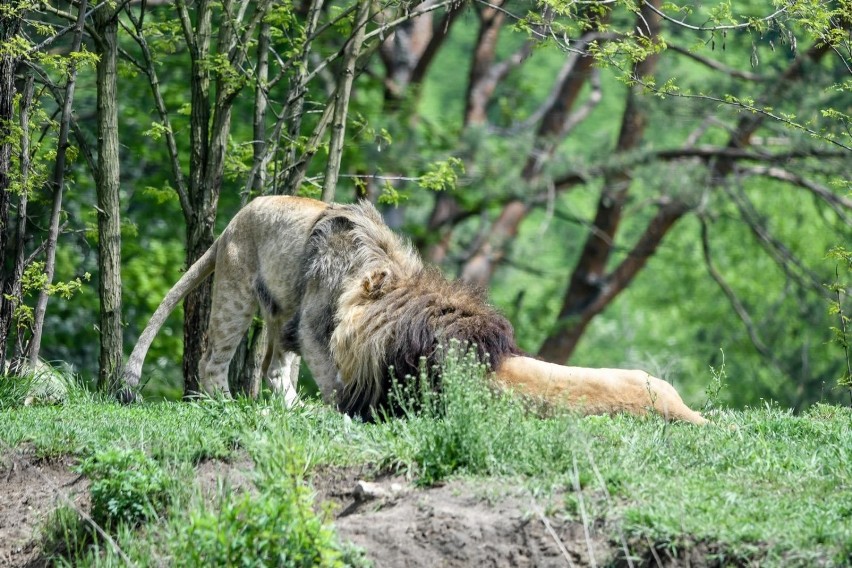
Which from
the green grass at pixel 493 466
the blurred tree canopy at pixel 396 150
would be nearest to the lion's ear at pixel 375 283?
the green grass at pixel 493 466

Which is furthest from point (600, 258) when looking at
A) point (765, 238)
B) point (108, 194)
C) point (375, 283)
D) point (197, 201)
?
point (375, 283)

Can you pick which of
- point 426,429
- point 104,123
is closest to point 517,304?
point 104,123

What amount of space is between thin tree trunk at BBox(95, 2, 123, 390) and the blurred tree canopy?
0.02 meters

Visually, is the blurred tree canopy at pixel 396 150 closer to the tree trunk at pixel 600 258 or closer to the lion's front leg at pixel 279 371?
the tree trunk at pixel 600 258

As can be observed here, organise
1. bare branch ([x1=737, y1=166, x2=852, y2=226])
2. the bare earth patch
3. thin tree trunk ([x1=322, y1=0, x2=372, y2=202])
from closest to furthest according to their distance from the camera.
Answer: the bare earth patch
thin tree trunk ([x1=322, y1=0, x2=372, y2=202])
bare branch ([x1=737, y1=166, x2=852, y2=226])

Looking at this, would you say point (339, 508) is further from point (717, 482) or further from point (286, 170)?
point (286, 170)

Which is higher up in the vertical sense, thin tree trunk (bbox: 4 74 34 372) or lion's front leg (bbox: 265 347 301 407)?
thin tree trunk (bbox: 4 74 34 372)

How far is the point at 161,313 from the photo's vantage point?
897cm

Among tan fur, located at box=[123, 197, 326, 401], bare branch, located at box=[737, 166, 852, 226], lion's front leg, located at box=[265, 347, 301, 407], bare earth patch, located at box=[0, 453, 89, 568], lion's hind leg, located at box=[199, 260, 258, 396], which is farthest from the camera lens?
bare branch, located at box=[737, 166, 852, 226]

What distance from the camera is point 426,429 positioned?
6.07 m

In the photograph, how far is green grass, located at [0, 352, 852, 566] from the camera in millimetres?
5004

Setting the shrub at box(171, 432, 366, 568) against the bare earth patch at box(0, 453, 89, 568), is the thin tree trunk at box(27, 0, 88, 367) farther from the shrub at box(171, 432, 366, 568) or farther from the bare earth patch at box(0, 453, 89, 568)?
the shrub at box(171, 432, 366, 568)

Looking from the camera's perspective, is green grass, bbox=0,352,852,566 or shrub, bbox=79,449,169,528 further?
shrub, bbox=79,449,169,528

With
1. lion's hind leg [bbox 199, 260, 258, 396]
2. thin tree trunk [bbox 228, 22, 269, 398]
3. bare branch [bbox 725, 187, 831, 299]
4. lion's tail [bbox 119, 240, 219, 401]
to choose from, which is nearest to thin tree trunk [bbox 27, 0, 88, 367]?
lion's tail [bbox 119, 240, 219, 401]
